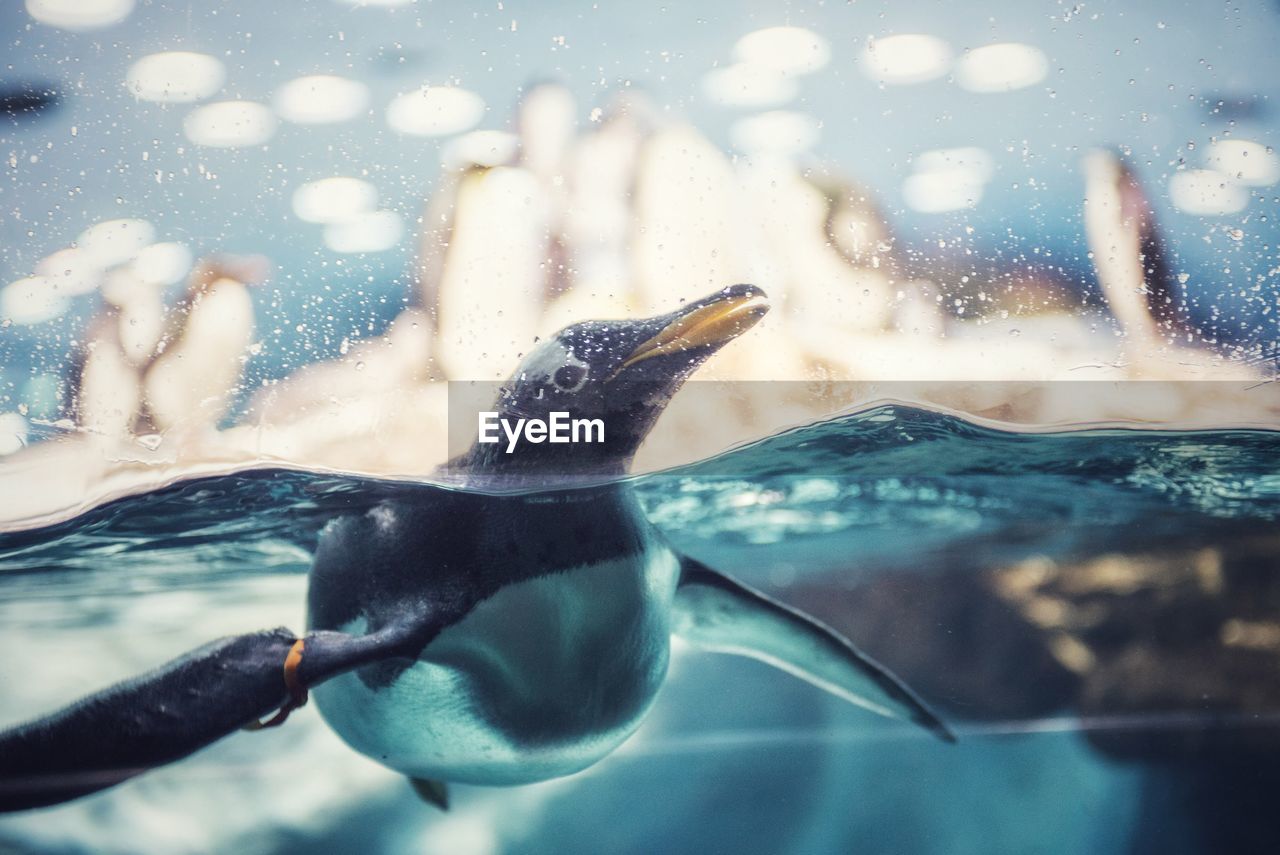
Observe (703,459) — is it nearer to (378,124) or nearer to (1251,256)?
(378,124)

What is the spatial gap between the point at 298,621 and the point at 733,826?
3930mm

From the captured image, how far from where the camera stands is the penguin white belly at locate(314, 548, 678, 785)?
3252mm

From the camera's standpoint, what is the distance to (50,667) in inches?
284

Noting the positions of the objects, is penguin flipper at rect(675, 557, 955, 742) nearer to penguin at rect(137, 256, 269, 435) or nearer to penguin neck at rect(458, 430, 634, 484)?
penguin neck at rect(458, 430, 634, 484)

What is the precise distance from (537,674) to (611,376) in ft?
4.13

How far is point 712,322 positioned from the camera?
2.76 metres

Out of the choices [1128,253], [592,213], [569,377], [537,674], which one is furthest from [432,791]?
[1128,253]

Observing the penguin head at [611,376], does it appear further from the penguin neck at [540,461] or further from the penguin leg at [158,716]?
the penguin leg at [158,716]

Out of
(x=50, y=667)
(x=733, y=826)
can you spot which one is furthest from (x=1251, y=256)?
(x=50, y=667)

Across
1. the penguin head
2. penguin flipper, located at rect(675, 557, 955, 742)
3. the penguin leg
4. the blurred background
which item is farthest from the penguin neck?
the penguin leg

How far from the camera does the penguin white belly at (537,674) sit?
3252mm

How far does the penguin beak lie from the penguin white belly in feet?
3.23

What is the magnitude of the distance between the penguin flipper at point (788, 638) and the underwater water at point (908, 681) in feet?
3.95

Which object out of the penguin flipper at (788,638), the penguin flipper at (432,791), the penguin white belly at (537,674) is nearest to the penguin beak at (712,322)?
the penguin white belly at (537,674)
